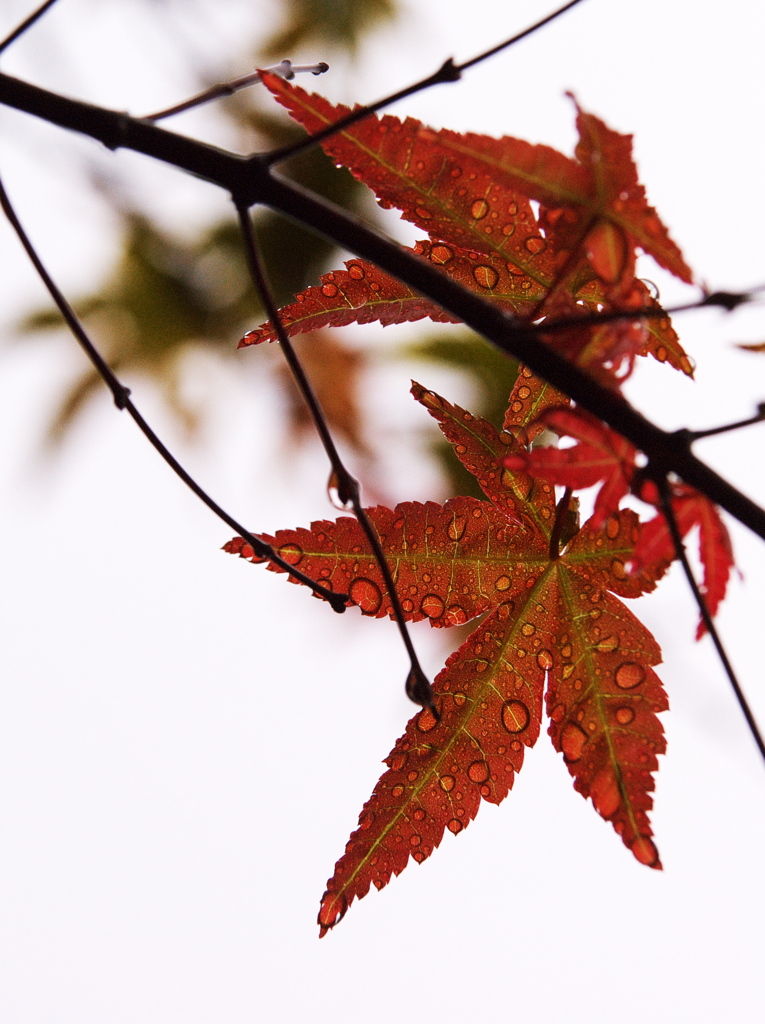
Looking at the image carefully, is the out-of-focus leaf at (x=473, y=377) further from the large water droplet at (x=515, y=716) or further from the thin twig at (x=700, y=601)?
the thin twig at (x=700, y=601)

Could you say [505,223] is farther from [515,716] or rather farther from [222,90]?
[515,716]

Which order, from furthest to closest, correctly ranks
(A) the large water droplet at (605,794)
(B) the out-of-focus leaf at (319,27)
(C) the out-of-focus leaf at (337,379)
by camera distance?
1. (C) the out-of-focus leaf at (337,379)
2. (B) the out-of-focus leaf at (319,27)
3. (A) the large water droplet at (605,794)

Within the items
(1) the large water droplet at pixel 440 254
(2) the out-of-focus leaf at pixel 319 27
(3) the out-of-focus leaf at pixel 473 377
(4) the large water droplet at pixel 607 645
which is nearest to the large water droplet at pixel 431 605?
(4) the large water droplet at pixel 607 645

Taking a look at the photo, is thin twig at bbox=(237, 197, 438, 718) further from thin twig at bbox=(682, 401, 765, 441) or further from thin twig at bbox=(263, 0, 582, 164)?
thin twig at bbox=(682, 401, 765, 441)

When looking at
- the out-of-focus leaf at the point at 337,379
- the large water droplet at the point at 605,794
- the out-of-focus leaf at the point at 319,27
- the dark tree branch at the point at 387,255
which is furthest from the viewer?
the out-of-focus leaf at the point at 337,379

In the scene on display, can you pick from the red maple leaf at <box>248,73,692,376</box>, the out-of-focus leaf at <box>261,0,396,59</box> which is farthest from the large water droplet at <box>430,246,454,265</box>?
the out-of-focus leaf at <box>261,0,396,59</box>

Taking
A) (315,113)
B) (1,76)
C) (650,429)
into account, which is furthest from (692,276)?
(1,76)
